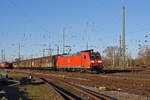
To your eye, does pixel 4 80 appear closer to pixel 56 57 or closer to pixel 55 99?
pixel 55 99

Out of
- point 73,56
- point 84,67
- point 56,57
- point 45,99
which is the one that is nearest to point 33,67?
point 56,57

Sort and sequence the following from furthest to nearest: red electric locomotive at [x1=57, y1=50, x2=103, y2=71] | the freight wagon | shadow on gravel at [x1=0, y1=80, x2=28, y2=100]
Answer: the freight wagon < red electric locomotive at [x1=57, y1=50, x2=103, y2=71] < shadow on gravel at [x1=0, y1=80, x2=28, y2=100]

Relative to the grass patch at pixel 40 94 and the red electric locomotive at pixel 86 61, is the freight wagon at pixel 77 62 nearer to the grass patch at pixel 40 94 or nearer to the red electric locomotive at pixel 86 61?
the red electric locomotive at pixel 86 61

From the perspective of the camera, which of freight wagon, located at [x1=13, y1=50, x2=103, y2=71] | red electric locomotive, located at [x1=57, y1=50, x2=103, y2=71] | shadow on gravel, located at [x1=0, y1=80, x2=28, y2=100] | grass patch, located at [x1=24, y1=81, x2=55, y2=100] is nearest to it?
grass patch, located at [x1=24, y1=81, x2=55, y2=100]

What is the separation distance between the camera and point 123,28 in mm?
37188

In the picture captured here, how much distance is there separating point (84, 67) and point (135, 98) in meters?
22.5

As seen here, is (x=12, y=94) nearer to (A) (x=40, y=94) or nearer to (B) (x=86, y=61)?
(A) (x=40, y=94)

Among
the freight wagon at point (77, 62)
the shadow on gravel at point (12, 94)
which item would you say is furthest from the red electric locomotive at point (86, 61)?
the shadow on gravel at point (12, 94)

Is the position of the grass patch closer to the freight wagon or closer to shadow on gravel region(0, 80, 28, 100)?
shadow on gravel region(0, 80, 28, 100)

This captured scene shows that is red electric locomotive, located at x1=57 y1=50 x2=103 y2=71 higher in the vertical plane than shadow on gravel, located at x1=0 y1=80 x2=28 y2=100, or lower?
higher

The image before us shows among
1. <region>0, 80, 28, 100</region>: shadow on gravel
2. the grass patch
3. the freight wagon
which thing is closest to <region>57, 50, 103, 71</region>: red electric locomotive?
the freight wagon

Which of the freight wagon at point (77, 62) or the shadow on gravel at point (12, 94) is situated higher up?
the freight wagon at point (77, 62)

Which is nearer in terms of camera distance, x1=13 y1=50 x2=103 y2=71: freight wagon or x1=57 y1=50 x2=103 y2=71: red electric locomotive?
x1=57 y1=50 x2=103 y2=71: red electric locomotive

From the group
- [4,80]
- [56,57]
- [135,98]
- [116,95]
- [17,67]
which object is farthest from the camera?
[17,67]
